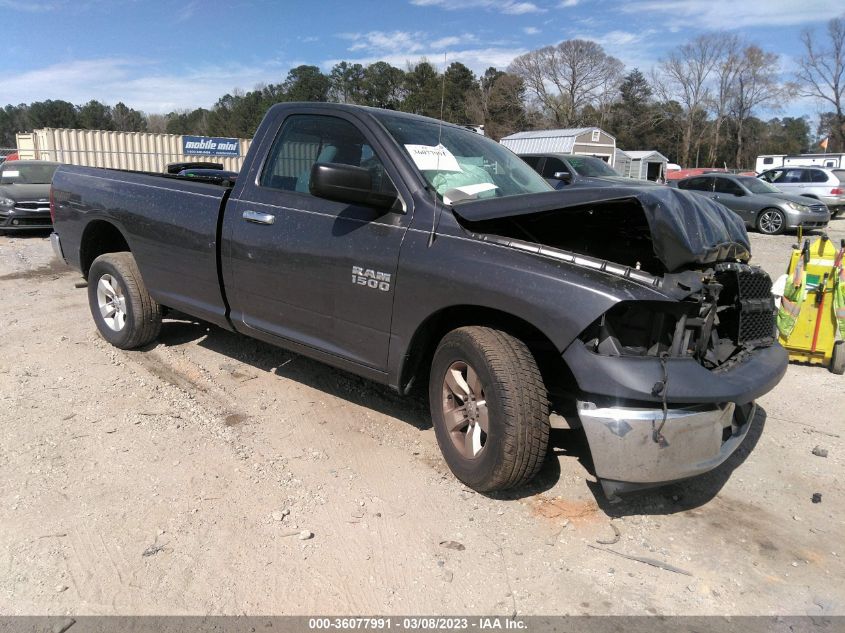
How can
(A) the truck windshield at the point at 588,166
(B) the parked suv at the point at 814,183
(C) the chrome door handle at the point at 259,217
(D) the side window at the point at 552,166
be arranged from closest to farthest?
(C) the chrome door handle at the point at 259,217 < (A) the truck windshield at the point at 588,166 < (D) the side window at the point at 552,166 < (B) the parked suv at the point at 814,183

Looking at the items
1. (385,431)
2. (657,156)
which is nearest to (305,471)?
(385,431)

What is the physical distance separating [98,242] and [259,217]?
242 cm

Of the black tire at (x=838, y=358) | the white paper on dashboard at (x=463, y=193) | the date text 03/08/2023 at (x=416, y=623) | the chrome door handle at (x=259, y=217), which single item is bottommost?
the date text 03/08/2023 at (x=416, y=623)

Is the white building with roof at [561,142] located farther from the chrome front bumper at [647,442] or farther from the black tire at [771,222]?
the chrome front bumper at [647,442]

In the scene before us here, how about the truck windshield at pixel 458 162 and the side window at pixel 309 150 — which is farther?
the side window at pixel 309 150

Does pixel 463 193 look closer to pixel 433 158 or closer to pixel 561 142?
pixel 433 158

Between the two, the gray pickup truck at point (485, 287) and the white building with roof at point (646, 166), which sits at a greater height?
the white building with roof at point (646, 166)

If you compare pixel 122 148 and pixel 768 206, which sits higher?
pixel 122 148

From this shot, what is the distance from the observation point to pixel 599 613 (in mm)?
2477

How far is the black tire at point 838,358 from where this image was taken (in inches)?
209

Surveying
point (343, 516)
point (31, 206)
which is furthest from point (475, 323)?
point (31, 206)

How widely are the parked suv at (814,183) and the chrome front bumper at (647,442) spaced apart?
20086mm

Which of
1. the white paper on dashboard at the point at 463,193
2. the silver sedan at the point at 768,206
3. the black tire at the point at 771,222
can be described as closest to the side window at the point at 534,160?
the silver sedan at the point at 768,206

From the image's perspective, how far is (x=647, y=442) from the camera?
2.67 meters
